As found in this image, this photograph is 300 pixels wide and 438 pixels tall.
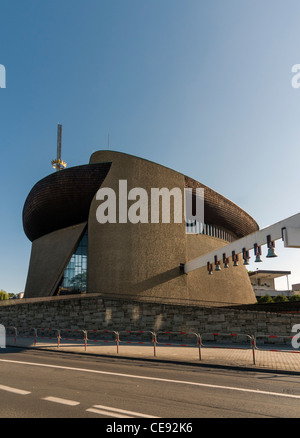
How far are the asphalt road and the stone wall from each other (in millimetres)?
7444

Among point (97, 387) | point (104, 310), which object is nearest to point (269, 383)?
point (97, 387)

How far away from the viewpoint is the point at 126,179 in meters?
30.2

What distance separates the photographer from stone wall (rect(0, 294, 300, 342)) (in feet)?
57.5

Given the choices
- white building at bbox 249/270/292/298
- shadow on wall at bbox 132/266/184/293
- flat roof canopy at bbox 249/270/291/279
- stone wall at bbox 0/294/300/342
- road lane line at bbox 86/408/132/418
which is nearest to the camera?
road lane line at bbox 86/408/132/418

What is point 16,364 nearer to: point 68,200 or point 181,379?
point 181,379

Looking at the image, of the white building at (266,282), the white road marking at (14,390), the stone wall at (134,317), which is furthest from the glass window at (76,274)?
the white building at (266,282)

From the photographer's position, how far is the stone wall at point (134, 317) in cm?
1752

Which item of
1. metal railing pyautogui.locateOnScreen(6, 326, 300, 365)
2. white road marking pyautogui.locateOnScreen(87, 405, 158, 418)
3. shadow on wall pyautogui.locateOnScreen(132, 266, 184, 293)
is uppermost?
shadow on wall pyautogui.locateOnScreen(132, 266, 184, 293)

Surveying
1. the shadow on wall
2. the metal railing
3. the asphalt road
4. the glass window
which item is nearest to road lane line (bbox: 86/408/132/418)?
the asphalt road

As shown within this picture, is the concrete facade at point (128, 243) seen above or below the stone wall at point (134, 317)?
above

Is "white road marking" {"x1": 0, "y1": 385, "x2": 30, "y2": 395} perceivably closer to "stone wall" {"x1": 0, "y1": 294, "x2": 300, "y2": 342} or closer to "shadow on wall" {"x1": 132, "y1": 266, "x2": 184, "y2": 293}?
"stone wall" {"x1": 0, "y1": 294, "x2": 300, "y2": 342}

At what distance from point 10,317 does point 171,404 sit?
22979mm

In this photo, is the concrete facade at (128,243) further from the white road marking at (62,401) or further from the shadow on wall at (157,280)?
the white road marking at (62,401)

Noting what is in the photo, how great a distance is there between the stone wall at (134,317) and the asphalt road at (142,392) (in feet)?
24.4
